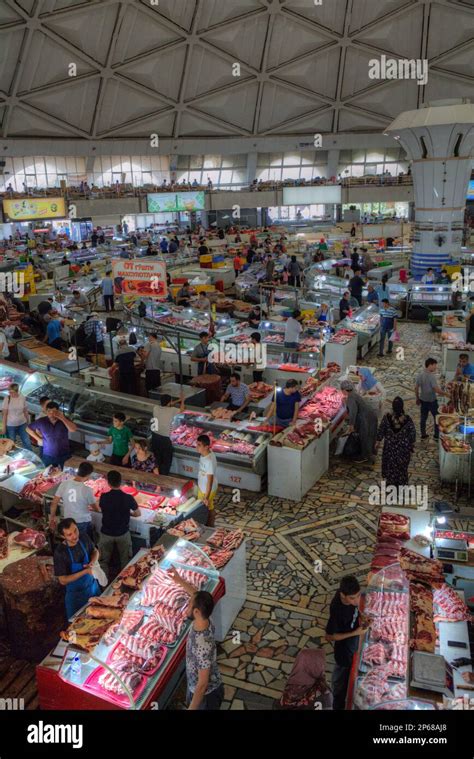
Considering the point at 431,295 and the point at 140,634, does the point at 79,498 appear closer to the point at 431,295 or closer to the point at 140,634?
the point at 140,634

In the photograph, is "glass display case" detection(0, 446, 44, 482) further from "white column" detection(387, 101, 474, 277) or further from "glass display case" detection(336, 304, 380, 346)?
"white column" detection(387, 101, 474, 277)

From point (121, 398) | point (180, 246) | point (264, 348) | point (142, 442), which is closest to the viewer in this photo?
point (142, 442)

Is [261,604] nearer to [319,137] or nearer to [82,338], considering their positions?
[82,338]

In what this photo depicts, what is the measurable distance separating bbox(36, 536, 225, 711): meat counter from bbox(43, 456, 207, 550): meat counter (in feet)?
2.74

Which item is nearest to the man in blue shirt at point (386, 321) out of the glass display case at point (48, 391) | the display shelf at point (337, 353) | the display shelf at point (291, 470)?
the display shelf at point (337, 353)

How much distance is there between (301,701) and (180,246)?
25.2 metres

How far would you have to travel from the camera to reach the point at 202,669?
4285 mm

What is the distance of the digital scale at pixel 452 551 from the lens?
5.46 meters

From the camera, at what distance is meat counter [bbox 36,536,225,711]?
4461 millimetres

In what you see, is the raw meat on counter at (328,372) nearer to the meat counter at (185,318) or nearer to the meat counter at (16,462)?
the meat counter at (185,318)

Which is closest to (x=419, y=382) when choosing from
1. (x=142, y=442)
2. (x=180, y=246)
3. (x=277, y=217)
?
(x=142, y=442)

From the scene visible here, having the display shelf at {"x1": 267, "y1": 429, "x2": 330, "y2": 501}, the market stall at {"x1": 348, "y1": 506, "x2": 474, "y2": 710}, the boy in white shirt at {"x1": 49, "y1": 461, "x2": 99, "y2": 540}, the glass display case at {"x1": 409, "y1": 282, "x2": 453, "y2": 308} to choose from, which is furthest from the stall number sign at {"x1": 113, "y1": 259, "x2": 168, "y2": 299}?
the glass display case at {"x1": 409, "y1": 282, "x2": 453, "y2": 308}

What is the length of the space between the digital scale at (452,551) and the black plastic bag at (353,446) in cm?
364

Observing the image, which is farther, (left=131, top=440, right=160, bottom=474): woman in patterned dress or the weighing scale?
(left=131, top=440, right=160, bottom=474): woman in patterned dress
